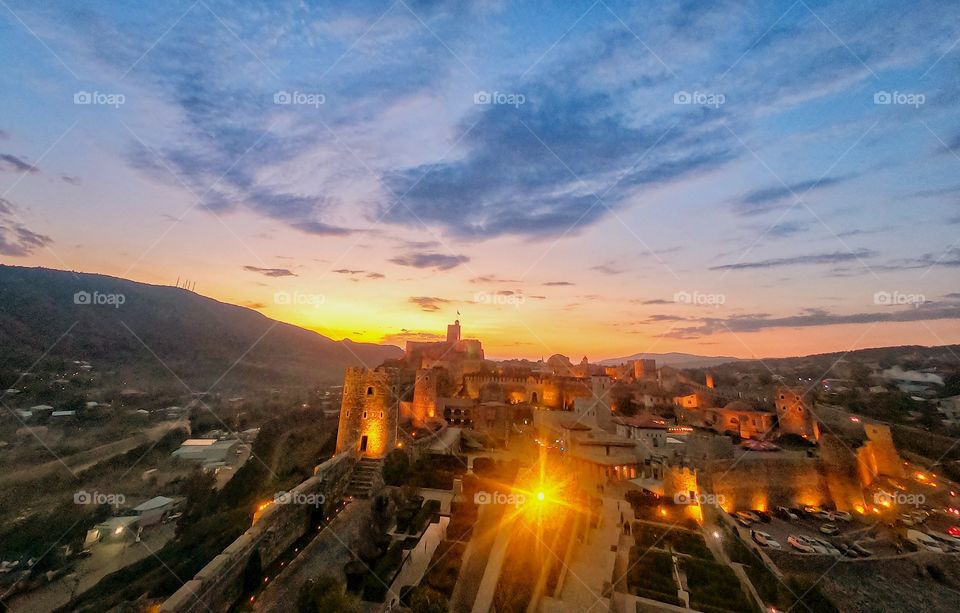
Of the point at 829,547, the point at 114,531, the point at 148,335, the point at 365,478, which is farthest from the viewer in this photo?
the point at 148,335

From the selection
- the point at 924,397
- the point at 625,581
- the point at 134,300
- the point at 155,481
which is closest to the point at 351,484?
the point at 625,581

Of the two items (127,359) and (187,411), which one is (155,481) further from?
(127,359)

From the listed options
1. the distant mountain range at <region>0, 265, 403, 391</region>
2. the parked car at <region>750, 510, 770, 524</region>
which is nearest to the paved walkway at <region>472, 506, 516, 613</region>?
the parked car at <region>750, 510, 770, 524</region>

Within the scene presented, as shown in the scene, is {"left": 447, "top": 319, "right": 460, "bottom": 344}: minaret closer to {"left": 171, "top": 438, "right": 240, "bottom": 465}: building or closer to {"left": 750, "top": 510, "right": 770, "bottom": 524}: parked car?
{"left": 171, "top": 438, "right": 240, "bottom": 465}: building

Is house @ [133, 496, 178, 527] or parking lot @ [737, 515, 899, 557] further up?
parking lot @ [737, 515, 899, 557]

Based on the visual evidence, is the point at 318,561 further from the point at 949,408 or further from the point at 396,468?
the point at 949,408

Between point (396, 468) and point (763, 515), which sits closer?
point (396, 468)

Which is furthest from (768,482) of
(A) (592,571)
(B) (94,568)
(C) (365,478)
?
(B) (94,568)
